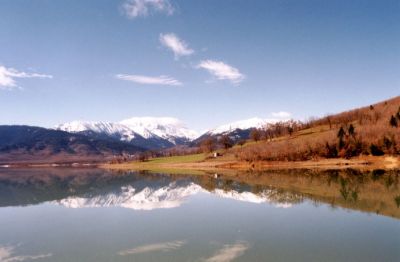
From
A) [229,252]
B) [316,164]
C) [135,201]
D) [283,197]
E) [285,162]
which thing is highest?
[285,162]

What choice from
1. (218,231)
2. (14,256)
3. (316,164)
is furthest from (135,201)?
(316,164)

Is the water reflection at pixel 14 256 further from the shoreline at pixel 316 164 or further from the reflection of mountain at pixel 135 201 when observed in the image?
the shoreline at pixel 316 164

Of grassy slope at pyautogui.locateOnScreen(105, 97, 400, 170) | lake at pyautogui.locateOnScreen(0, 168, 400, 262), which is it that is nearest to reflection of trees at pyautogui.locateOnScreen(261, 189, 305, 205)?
lake at pyautogui.locateOnScreen(0, 168, 400, 262)

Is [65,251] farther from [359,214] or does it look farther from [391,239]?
[359,214]

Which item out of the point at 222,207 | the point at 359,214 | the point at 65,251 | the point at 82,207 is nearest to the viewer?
the point at 65,251

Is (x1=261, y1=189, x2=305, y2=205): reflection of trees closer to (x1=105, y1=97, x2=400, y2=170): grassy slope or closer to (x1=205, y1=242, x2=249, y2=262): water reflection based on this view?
(x1=205, y1=242, x2=249, y2=262): water reflection

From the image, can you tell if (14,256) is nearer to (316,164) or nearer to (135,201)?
(135,201)

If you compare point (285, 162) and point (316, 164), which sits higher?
point (285, 162)

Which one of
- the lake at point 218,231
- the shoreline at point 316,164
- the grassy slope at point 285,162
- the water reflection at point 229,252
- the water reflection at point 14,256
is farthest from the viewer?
→ the grassy slope at point 285,162

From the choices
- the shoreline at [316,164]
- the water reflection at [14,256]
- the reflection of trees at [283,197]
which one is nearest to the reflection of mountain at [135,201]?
the reflection of trees at [283,197]

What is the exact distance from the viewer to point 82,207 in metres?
51.5

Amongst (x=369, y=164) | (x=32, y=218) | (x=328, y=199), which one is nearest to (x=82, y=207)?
(x=32, y=218)

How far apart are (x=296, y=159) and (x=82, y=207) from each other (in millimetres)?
94618

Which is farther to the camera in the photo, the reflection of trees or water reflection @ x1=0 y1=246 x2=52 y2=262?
the reflection of trees
